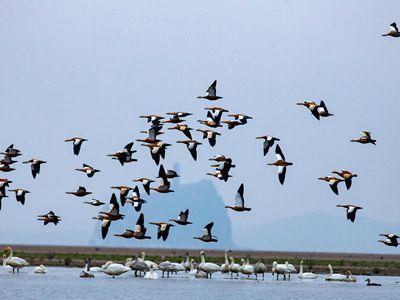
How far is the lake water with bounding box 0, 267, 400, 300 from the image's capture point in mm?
53688

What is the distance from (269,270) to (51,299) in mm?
40295

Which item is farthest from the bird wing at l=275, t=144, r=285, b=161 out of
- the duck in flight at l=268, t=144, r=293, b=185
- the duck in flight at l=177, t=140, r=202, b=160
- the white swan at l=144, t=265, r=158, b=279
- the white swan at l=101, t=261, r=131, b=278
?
the white swan at l=101, t=261, r=131, b=278

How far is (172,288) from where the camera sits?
59.7m

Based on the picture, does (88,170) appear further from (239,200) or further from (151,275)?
(151,275)

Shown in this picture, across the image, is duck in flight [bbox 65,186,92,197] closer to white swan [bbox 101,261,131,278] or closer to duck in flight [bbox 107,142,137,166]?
duck in flight [bbox 107,142,137,166]

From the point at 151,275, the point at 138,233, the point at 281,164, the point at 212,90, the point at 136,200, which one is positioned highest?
the point at 212,90

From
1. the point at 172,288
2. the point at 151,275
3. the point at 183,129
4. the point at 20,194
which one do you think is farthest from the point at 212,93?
the point at 151,275

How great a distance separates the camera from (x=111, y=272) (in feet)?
224

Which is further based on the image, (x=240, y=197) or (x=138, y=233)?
(x=138, y=233)

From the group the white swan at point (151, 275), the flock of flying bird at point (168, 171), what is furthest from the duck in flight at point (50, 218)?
the white swan at point (151, 275)

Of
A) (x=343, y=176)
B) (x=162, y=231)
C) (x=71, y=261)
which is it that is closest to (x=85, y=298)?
(x=162, y=231)

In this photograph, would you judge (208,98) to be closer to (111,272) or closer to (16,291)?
(16,291)

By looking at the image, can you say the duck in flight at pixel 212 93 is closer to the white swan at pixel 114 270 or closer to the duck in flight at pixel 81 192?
the duck in flight at pixel 81 192

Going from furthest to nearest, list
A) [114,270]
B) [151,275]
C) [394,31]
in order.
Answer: [114,270] < [151,275] < [394,31]
